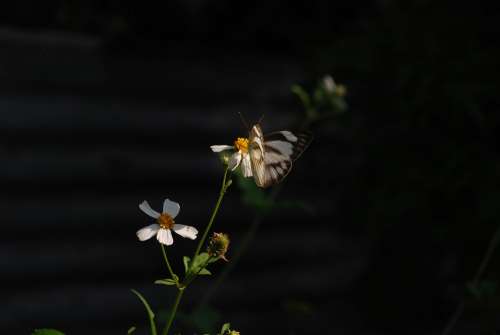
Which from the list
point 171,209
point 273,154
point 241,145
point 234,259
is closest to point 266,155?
point 273,154

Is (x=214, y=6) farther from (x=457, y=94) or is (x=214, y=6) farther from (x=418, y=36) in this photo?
(x=457, y=94)

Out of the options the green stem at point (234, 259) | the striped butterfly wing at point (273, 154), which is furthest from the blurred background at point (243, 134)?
the striped butterfly wing at point (273, 154)

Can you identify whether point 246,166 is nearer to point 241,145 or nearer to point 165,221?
point 241,145

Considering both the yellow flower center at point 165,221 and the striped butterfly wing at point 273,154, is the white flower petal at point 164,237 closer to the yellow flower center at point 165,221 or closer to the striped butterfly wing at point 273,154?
the yellow flower center at point 165,221

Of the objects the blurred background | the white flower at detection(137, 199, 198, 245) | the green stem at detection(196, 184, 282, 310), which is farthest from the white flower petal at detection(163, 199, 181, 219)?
the blurred background

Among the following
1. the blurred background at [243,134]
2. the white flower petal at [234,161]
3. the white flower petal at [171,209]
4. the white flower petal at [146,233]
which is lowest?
the white flower petal at [146,233]

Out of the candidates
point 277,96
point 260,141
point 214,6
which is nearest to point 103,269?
point 277,96

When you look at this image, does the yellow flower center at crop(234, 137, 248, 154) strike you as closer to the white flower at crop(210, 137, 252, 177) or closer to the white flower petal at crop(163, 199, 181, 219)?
the white flower at crop(210, 137, 252, 177)
